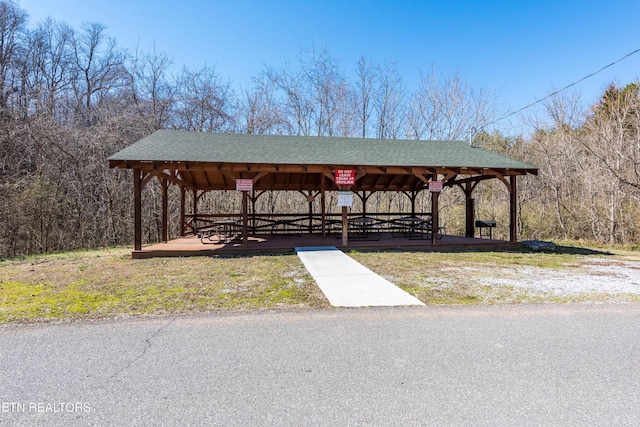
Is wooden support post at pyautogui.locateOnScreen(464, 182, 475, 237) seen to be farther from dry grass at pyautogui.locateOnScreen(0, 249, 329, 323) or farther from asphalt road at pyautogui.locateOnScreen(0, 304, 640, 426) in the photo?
asphalt road at pyautogui.locateOnScreen(0, 304, 640, 426)

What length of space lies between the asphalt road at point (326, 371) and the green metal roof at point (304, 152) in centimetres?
619

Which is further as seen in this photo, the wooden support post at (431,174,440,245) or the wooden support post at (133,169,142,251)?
the wooden support post at (431,174,440,245)

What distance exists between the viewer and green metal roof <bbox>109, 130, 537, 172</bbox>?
9023mm

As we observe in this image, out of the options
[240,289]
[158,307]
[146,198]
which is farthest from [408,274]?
[146,198]

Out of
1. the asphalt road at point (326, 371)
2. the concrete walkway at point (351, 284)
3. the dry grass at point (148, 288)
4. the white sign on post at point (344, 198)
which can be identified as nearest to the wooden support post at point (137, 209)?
the dry grass at point (148, 288)

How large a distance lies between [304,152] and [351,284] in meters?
6.02

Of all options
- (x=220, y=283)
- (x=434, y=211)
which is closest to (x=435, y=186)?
(x=434, y=211)

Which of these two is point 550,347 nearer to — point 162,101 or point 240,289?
point 240,289

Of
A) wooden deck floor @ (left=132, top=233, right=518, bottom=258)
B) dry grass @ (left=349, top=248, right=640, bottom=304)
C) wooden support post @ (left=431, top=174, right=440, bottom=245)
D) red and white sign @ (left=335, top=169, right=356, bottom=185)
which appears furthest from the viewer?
wooden support post @ (left=431, top=174, right=440, bottom=245)

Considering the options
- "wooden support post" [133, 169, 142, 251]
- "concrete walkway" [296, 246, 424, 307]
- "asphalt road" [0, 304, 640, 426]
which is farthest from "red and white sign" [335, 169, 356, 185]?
"asphalt road" [0, 304, 640, 426]

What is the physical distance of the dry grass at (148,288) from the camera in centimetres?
416

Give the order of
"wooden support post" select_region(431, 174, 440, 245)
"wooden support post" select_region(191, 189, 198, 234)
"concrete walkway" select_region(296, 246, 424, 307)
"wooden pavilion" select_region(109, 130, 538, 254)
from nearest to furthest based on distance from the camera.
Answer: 1. "concrete walkway" select_region(296, 246, 424, 307)
2. "wooden pavilion" select_region(109, 130, 538, 254)
3. "wooden support post" select_region(431, 174, 440, 245)
4. "wooden support post" select_region(191, 189, 198, 234)

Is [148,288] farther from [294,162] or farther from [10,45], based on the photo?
[10,45]

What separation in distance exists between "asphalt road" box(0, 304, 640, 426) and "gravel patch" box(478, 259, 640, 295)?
156 centimetres
